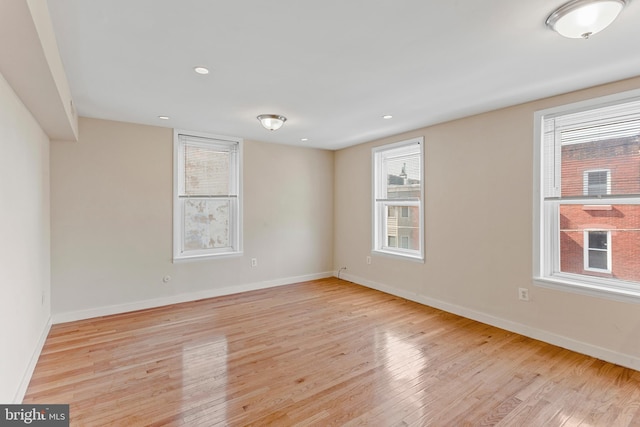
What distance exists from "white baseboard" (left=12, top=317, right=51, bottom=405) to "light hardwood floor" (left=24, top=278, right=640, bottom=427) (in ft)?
0.15

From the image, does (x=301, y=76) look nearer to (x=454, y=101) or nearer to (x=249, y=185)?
(x=454, y=101)

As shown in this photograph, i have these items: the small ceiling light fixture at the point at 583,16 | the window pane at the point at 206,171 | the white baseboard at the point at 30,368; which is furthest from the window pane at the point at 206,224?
the small ceiling light fixture at the point at 583,16

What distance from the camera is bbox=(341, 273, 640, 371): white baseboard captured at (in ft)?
8.53

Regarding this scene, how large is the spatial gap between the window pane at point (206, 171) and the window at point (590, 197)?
3999 mm

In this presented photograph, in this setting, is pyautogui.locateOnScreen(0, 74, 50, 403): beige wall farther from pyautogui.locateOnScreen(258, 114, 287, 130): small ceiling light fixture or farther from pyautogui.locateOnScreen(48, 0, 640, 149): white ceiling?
pyautogui.locateOnScreen(258, 114, 287, 130): small ceiling light fixture

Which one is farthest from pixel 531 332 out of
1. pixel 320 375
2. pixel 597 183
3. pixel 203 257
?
pixel 203 257

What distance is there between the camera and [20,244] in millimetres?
2303

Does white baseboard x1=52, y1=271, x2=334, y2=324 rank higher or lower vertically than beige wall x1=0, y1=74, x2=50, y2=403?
lower

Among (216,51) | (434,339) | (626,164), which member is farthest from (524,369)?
(216,51)

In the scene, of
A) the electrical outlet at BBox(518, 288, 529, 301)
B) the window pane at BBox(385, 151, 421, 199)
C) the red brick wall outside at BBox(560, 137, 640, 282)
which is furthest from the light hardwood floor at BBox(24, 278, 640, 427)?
the window pane at BBox(385, 151, 421, 199)

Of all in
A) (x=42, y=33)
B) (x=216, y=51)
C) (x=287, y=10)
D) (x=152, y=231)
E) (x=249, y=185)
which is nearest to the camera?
(x=42, y=33)

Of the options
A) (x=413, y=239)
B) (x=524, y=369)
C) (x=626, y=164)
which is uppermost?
(x=626, y=164)

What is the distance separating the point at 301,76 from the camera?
255 cm

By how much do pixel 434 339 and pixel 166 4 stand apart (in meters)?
3.40
